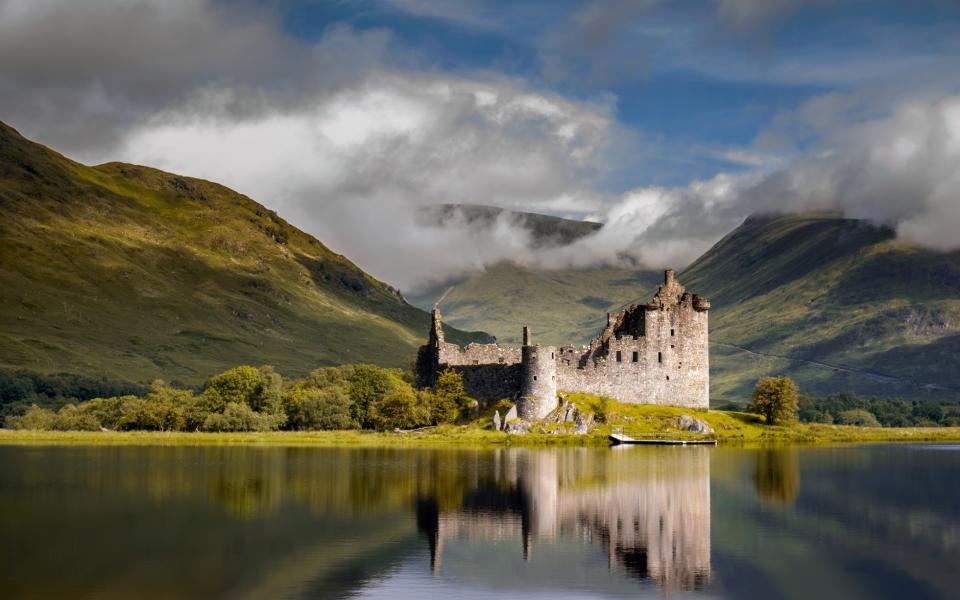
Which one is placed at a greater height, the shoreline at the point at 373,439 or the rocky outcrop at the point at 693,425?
the rocky outcrop at the point at 693,425

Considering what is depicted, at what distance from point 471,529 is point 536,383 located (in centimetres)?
5075

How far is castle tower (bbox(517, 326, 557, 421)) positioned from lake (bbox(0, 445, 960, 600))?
23.0 meters

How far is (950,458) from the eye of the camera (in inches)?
3059

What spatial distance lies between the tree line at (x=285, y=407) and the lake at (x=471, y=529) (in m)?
24.6

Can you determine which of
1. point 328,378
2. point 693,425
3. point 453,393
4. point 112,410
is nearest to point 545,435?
point 453,393

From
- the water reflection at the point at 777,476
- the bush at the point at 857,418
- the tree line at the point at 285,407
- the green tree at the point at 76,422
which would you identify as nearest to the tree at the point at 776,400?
the water reflection at the point at 777,476

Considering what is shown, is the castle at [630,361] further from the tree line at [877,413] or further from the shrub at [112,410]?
the tree line at [877,413]

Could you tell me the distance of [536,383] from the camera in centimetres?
9125

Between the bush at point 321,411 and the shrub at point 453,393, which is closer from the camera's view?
the shrub at point 453,393

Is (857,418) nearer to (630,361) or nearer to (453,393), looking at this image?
(630,361)

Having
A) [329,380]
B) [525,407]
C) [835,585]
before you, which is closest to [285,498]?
[835,585]

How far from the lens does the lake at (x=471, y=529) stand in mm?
30656

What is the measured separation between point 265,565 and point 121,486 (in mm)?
21890

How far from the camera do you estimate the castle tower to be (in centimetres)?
9100
